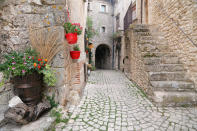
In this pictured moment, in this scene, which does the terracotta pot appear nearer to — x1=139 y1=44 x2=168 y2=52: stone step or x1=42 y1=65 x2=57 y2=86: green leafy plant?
x1=42 y1=65 x2=57 y2=86: green leafy plant

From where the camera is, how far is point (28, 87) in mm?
2029

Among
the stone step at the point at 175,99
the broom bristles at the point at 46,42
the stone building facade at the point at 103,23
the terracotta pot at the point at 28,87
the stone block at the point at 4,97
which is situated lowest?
the stone step at the point at 175,99

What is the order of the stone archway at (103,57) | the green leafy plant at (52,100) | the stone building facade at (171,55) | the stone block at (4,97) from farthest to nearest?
the stone archway at (103,57) < the stone building facade at (171,55) < the green leafy plant at (52,100) < the stone block at (4,97)

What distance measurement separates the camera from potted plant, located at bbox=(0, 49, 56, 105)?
1988mm

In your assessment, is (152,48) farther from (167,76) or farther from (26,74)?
(26,74)

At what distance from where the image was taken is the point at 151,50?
14.2ft

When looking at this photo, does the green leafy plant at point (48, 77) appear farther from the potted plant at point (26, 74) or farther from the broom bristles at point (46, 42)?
the broom bristles at point (46, 42)

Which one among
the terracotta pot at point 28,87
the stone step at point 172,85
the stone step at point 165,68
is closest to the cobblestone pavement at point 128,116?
the stone step at point 172,85

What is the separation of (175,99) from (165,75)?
2.54ft

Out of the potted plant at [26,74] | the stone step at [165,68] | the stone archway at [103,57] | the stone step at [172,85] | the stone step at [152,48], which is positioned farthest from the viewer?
the stone archway at [103,57]

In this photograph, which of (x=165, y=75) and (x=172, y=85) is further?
(x=165, y=75)

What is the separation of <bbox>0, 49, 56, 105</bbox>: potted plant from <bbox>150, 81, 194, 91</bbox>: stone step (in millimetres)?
2824

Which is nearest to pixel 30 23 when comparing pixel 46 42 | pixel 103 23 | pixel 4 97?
pixel 46 42

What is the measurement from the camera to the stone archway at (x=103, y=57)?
1474 cm
